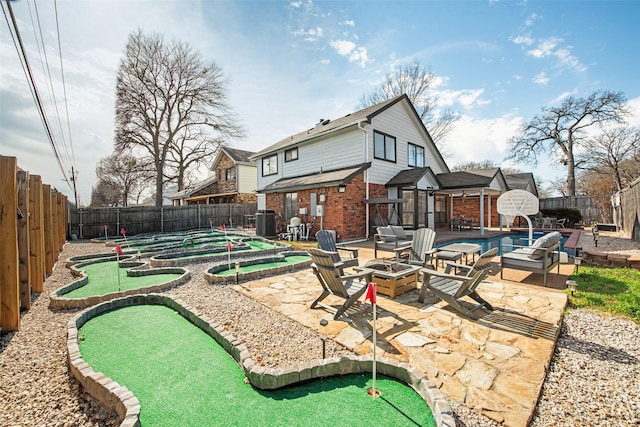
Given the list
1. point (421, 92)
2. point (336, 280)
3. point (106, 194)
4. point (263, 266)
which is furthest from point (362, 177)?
point (106, 194)

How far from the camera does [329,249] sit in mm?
6434

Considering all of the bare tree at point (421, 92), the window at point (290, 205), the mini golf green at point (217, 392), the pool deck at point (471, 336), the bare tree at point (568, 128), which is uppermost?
the bare tree at point (421, 92)

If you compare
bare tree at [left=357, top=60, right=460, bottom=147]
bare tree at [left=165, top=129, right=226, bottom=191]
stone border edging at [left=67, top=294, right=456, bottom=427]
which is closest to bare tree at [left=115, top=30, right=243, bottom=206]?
bare tree at [left=165, top=129, right=226, bottom=191]

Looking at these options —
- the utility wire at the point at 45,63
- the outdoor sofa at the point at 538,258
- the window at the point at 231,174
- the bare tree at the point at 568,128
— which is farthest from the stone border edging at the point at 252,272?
the bare tree at the point at 568,128

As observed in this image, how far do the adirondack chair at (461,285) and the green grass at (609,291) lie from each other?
5.73 feet

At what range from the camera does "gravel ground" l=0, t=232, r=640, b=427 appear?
2178mm

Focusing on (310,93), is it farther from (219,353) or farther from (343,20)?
(219,353)

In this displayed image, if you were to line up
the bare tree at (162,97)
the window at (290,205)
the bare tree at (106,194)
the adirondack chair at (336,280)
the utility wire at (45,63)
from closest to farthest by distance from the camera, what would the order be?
1. the adirondack chair at (336,280)
2. the utility wire at (45,63)
3. the window at (290,205)
4. the bare tree at (162,97)
5. the bare tree at (106,194)

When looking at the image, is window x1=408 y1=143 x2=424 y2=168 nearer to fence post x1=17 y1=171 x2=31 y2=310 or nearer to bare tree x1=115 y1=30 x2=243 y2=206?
fence post x1=17 y1=171 x2=31 y2=310

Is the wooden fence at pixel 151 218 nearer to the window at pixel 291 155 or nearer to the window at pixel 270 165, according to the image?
the window at pixel 270 165

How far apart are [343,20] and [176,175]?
21.8m

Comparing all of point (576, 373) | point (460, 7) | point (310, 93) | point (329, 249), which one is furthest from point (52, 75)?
point (576, 373)

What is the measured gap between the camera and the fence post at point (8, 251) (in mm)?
3650

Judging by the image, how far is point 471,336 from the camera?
3.40m
